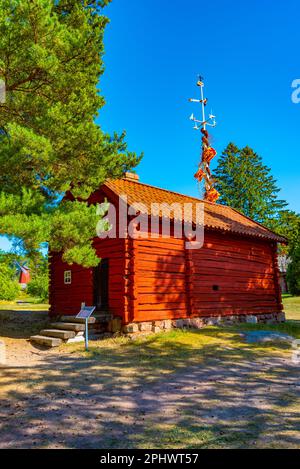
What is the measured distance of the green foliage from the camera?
818cm

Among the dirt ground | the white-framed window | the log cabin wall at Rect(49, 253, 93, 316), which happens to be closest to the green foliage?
the dirt ground

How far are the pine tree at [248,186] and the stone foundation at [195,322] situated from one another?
2112 centimetres

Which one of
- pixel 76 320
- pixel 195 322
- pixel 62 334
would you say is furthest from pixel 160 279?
pixel 62 334

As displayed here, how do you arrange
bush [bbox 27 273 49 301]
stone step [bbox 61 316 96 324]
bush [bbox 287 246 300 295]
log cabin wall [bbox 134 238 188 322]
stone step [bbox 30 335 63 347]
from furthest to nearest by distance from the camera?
bush [bbox 27 273 49 301] → bush [bbox 287 246 300 295] → log cabin wall [bbox 134 238 188 322] → stone step [bbox 61 316 96 324] → stone step [bbox 30 335 63 347]

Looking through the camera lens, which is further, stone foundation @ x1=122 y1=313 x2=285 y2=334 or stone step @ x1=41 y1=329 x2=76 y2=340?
stone foundation @ x1=122 y1=313 x2=285 y2=334

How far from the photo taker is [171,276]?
1268cm

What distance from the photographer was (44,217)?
8.85 meters

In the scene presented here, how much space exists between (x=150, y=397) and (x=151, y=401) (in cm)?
20

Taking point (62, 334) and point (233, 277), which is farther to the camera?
point (233, 277)

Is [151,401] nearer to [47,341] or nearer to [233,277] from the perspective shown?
[47,341]

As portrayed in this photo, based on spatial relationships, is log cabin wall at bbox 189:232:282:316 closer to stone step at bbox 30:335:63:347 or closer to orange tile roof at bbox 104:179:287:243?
orange tile roof at bbox 104:179:287:243

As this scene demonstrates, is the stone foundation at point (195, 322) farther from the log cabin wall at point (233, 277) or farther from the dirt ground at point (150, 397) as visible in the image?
the dirt ground at point (150, 397)

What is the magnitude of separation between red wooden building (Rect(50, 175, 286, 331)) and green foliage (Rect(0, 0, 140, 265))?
6.16ft

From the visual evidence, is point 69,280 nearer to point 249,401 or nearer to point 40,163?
point 40,163
